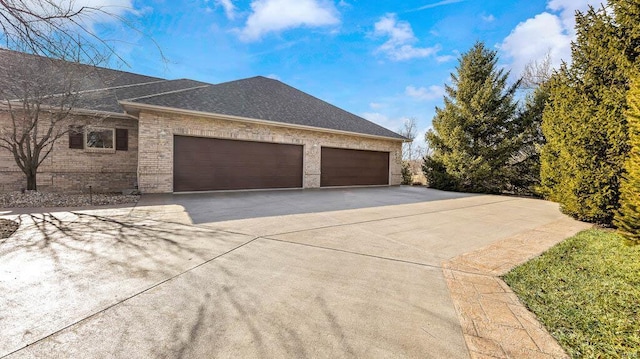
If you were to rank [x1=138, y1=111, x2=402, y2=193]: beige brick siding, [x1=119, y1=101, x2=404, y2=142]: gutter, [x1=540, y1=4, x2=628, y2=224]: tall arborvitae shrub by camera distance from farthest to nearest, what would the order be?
1. [x1=138, y1=111, x2=402, y2=193]: beige brick siding
2. [x1=119, y1=101, x2=404, y2=142]: gutter
3. [x1=540, y1=4, x2=628, y2=224]: tall arborvitae shrub

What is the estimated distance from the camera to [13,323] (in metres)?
2.12

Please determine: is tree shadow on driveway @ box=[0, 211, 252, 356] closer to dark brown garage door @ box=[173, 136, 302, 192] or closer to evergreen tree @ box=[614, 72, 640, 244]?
dark brown garage door @ box=[173, 136, 302, 192]

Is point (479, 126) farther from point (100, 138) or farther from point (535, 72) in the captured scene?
point (100, 138)

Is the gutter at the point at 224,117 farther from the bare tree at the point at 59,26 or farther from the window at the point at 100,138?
the bare tree at the point at 59,26

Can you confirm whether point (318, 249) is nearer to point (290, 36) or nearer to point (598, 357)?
point (598, 357)

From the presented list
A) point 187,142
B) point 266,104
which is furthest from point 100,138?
point 266,104

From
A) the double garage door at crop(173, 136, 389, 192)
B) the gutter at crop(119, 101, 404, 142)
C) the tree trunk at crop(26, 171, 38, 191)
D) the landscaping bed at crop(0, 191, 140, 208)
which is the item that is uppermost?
the gutter at crop(119, 101, 404, 142)

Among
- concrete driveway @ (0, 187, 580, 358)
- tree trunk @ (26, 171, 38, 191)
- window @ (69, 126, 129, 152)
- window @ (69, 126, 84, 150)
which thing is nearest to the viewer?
concrete driveway @ (0, 187, 580, 358)

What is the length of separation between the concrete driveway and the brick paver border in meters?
0.15

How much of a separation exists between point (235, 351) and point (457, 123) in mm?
15468

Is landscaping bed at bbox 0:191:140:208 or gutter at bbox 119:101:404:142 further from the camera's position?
gutter at bbox 119:101:404:142

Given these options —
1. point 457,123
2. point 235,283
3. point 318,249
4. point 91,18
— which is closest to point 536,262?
point 318,249

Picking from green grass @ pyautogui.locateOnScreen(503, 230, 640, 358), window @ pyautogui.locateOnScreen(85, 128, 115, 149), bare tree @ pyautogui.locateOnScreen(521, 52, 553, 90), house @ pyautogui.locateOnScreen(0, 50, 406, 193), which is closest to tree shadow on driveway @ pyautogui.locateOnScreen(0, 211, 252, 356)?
green grass @ pyautogui.locateOnScreen(503, 230, 640, 358)

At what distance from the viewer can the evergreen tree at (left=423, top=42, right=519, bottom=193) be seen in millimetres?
13781
